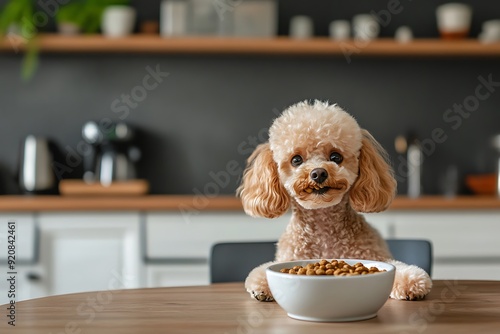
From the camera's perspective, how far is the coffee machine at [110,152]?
3.22 meters

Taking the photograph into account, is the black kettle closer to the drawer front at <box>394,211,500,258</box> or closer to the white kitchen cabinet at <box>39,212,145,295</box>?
the white kitchen cabinet at <box>39,212,145,295</box>

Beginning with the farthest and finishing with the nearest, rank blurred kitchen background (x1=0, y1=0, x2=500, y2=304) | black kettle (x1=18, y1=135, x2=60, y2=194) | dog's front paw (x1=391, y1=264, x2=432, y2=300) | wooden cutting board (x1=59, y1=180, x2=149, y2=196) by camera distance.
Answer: blurred kitchen background (x1=0, y1=0, x2=500, y2=304) < black kettle (x1=18, y1=135, x2=60, y2=194) < wooden cutting board (x1=59, y1=180, x2=149, y2=196) < dog's front paw (x1=391, y1=264, x2=432, y2=300)

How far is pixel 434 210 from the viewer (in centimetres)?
289

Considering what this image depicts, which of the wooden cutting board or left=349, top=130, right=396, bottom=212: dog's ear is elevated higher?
left=349, top=130, right=396, bottom=212: dog's ear

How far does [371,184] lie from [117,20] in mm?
2197

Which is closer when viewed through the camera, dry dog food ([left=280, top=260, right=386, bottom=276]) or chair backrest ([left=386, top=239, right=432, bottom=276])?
dry dog food ([left=280, top=260, right=386, bottom=276])

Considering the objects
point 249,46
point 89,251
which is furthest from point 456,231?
point 89,251

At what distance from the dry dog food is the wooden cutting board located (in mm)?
2027

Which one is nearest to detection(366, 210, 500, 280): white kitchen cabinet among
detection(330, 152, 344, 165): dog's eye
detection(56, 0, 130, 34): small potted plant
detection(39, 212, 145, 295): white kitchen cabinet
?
detection(39, 212, 145, 295): white kitchen cabinet

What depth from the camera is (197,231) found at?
2865 millimetres

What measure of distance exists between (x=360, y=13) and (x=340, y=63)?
260 millimetres

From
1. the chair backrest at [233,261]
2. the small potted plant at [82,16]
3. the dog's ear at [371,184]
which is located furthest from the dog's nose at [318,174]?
the small potted plant at [82,16]

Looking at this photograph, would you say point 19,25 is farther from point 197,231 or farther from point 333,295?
point 333,295

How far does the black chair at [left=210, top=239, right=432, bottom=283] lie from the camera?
1.70 m
